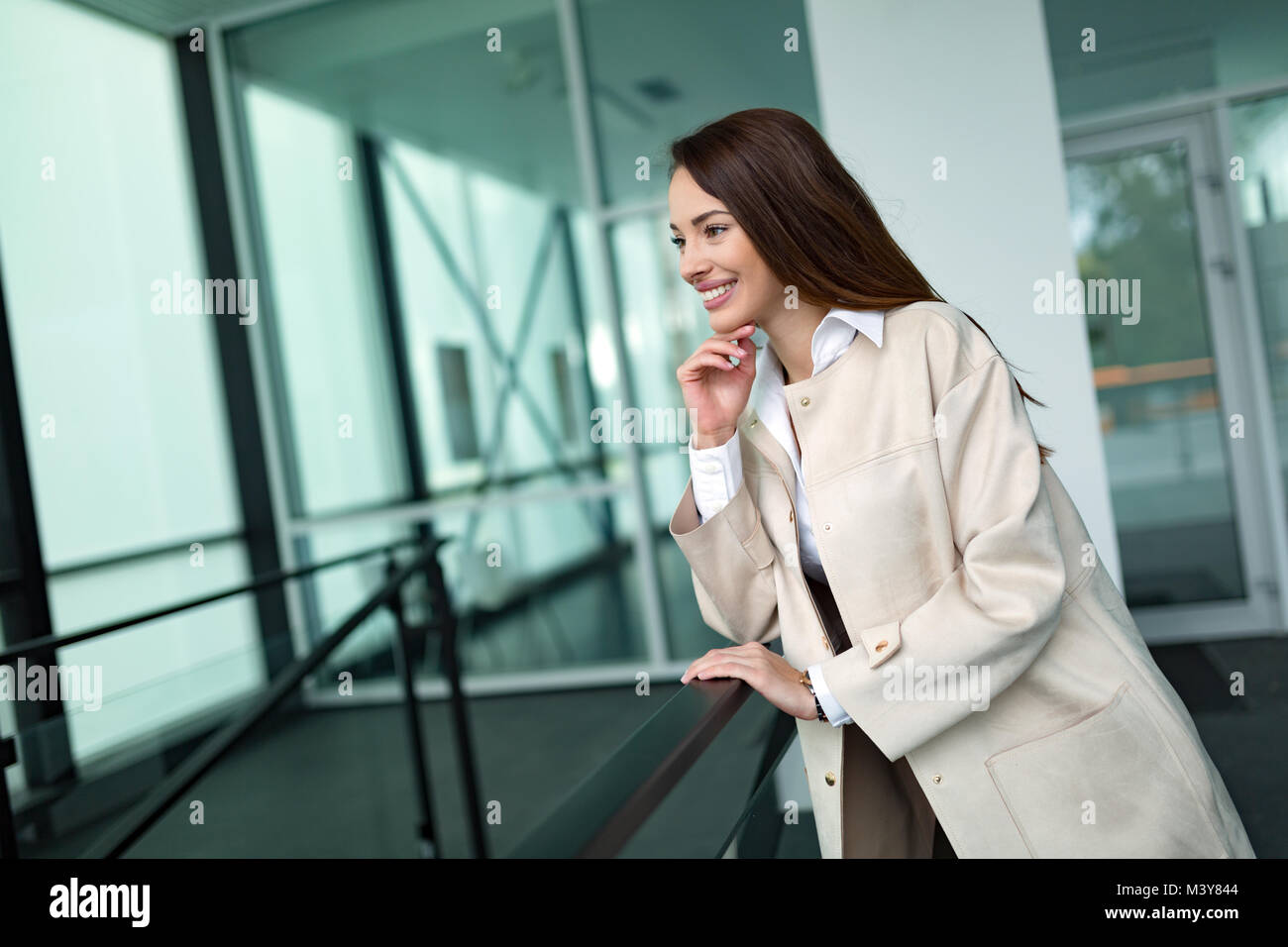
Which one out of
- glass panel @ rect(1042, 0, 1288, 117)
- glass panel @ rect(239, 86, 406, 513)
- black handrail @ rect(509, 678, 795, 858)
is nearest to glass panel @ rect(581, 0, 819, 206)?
glass panel @ rect(1042, 0, 1288, 117)

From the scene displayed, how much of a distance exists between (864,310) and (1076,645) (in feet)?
1.49

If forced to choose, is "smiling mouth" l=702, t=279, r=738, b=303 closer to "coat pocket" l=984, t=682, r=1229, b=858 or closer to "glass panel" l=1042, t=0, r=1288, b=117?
"coat pocket" l=984, t=682, r=1229, b=858

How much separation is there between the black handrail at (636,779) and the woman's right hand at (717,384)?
0.31 m

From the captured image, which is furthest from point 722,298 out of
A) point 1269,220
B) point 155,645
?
point 155,645

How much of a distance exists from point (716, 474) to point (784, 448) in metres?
0.10

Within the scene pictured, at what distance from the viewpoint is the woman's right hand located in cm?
124

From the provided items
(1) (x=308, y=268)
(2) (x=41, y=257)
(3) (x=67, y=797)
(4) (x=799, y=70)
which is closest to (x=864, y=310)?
(3) (x=67, y=797)

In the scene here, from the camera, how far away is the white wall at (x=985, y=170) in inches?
101

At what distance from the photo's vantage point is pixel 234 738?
8.23 feet

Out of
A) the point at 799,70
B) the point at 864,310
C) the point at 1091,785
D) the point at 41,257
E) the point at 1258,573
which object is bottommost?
the point at 1258,573

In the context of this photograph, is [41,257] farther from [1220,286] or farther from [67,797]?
[1220,286]

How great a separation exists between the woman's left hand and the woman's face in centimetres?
40

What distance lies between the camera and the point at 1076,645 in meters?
1.13

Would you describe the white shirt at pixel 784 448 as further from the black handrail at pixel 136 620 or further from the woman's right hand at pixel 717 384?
the black handrail at pixel 136 620
